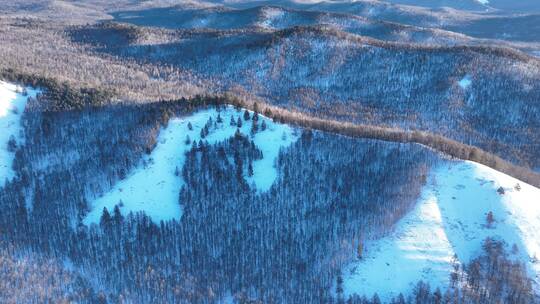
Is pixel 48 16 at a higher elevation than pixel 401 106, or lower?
higher

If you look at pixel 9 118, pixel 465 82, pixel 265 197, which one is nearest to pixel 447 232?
pixel 265 197

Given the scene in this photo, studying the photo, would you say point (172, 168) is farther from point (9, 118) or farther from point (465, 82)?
point (465, 82)

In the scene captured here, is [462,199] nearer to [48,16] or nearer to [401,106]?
[401,106]

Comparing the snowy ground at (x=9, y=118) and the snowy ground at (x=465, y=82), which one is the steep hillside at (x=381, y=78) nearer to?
the snowy ground at (x=465, y=82)

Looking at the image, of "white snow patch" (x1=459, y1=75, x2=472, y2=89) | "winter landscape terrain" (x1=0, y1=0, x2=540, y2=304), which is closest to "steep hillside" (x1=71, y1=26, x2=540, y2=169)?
"white snow patch" (x1=459, y1=75, x2=472, y2=89)

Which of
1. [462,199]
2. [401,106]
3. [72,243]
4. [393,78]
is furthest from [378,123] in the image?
[72,243]

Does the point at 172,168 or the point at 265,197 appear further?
the point at 172,168
